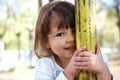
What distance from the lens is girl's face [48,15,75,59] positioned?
1.71 meters

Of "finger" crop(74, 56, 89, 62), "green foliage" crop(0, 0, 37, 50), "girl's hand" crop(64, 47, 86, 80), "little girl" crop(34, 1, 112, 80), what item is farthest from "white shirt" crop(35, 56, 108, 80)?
"green foliage" crop(0, 0, 37, 50)

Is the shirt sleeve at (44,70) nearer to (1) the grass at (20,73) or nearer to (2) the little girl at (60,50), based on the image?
(2) the little girl at (60,50)

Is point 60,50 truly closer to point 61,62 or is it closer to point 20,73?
point 61,62

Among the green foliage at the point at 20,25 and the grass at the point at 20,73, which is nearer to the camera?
the grass at the point at 20,73

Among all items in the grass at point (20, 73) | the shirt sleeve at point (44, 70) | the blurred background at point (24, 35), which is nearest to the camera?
the shirt sleeve at point (44, 70)

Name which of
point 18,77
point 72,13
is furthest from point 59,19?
point 18,77

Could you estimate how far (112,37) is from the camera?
1362 cm

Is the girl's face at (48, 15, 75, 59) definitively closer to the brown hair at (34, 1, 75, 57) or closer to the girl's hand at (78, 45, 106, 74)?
the brown hair at (34, 1, 75, 57)

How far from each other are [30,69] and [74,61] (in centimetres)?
896

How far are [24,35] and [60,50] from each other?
10077 millimetres

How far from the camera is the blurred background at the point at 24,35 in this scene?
10.4 metres

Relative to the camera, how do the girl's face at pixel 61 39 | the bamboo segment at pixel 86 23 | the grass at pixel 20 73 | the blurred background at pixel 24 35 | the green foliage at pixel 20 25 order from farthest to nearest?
the green foliage at pixel 20 25, the blurred background at pixel 24 35, the grass at pixel 20 73, the girl's face at pixel 61 39, the bamboo segment at pixel 86 23

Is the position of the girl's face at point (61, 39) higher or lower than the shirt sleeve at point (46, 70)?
higher

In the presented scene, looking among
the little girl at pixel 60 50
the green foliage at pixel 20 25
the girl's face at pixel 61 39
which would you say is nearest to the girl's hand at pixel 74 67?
the little girl at pixel 60 50
